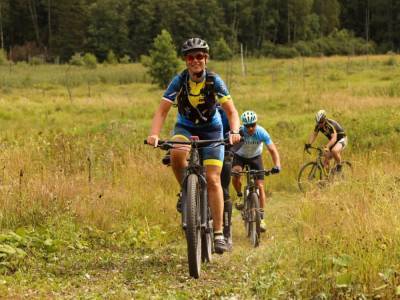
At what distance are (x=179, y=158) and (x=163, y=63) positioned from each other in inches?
1163

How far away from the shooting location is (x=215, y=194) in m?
5.96

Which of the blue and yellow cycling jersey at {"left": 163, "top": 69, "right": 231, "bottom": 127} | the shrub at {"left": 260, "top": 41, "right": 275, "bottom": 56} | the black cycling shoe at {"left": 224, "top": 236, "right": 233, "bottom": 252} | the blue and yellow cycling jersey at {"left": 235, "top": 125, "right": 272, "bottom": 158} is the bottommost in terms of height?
the black cycling shoe at {"left": 224, "top": 236, "right": 233, "bottom": 252}

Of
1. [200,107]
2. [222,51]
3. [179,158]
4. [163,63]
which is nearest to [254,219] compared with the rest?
[179,158]

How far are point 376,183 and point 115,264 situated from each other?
3613 mm

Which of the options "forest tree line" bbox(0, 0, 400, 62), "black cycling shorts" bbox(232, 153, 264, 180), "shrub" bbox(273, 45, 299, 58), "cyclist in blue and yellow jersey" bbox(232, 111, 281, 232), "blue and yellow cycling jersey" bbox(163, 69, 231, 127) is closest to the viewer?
"blue and yellow cycling jersey" bbox(163, 69, 231, 127)

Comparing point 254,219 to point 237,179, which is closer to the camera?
point 254,219

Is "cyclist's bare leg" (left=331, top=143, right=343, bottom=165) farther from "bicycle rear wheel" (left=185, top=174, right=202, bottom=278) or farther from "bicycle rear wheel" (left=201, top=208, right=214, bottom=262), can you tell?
"bicycle rear wheel" (left=185, top=174, right=202, bottom=278)

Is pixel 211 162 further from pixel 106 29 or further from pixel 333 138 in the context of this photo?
pixel 106 29

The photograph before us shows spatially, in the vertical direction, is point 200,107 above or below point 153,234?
above

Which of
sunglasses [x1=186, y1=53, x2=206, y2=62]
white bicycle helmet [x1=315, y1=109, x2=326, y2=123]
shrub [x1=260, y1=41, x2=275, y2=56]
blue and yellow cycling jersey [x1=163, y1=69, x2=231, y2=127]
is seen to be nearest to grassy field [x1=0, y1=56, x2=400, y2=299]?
white bicycle helmet [x1=315, y1=109, x2=326, y2=123]

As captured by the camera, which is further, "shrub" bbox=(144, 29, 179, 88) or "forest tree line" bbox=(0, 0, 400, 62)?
"forest tree line" bbox=(0, 0, 400, 62)

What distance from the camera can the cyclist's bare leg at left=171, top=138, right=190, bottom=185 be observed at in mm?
5922

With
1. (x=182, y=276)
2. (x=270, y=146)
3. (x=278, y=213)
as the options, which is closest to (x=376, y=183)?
(x=270, y=146)

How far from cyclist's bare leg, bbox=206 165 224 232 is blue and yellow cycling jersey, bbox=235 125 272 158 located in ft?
8.69
